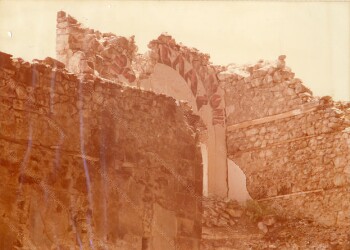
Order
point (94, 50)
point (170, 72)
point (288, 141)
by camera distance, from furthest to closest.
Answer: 1. point (170, 72)
2. point (288, 141)
3. point (94, 50)

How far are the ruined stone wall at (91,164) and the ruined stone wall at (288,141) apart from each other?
270 inches

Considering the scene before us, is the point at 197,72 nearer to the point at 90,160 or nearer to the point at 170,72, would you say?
the point at 170,72

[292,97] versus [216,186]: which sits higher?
[292,97]

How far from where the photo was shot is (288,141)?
606 inches

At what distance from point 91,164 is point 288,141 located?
29.1 feet

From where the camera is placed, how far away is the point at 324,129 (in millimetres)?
14727

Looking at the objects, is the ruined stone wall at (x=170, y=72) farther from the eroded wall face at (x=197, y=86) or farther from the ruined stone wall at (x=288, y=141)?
the ruined stone wall at (x=288, y=141)

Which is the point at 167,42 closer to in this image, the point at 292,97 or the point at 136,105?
the point at 292,97

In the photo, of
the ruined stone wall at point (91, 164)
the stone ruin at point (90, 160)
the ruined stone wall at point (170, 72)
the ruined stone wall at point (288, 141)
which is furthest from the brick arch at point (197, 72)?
the ruined stone wall at point (91, 164)

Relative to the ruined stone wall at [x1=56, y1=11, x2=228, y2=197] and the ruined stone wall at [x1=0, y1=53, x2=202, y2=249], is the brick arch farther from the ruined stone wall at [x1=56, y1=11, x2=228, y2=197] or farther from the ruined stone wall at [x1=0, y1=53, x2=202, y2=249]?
the ruined stone wall at [x1=0, y1=53, x2=202, y2=249]

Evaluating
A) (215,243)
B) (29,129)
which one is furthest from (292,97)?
(29,129)

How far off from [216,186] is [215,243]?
7.67 feet

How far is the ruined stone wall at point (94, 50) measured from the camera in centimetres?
1237

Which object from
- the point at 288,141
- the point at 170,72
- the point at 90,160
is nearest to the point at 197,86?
the point at 170,72
